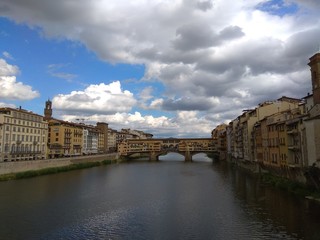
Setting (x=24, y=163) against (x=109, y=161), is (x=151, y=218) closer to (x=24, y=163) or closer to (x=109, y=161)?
(x=24, y=163)

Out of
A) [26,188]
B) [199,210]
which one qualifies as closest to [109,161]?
[26,188]

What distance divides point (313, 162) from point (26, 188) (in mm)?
32672

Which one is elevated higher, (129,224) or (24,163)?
(24,163)

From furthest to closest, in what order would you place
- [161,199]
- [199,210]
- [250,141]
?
[250,141] < [161,199] < [199,210]

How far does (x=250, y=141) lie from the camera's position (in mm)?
60219

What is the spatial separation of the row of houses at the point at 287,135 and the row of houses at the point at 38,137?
148 ft

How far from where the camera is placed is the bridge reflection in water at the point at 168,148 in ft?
373

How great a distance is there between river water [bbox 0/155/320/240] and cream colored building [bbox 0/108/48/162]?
22.9 m

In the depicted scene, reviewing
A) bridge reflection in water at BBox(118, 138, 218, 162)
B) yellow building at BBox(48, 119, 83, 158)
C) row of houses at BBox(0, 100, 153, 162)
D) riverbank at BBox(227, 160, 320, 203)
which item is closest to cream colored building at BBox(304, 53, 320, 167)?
riverbank at BBox(227, 160, 320, 203)

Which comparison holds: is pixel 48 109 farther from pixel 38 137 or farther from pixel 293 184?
pixel 293 184

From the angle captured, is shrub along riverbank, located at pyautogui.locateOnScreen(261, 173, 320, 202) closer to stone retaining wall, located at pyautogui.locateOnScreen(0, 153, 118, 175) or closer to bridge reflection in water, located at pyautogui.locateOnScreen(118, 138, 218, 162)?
stone retaining wall, located at pyautogui.locateOnScreen(0, 153, 118, 175)

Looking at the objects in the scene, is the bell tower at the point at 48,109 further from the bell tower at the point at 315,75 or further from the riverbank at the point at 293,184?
the bell tower at the point at 315,75

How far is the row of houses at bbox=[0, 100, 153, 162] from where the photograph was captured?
2470 inches

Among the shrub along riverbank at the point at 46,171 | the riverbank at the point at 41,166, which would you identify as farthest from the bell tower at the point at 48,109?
the shrub along riverbank at the point at 46,171
